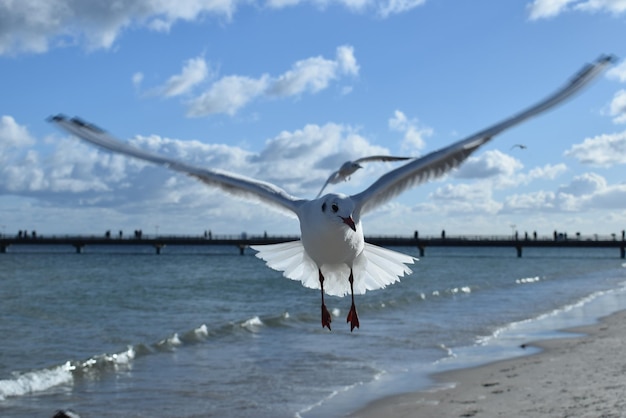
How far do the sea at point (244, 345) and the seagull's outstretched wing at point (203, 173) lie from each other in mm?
4399

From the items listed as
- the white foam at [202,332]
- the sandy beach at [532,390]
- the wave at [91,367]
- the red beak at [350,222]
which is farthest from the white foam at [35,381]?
the red beak at [350,222]

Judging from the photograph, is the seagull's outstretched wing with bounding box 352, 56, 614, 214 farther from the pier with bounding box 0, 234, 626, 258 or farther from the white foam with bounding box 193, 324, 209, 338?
the pier with bounding box 0, 234, 626, 258

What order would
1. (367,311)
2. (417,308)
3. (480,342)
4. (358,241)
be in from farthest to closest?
(417,308), (367,311), (480,342), (358,241)

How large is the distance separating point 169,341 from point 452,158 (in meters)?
12.3

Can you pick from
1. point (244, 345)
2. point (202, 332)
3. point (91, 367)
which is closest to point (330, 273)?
point (91, 367)

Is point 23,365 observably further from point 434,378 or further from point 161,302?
point 161,302

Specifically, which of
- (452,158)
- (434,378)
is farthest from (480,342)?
(452,158)

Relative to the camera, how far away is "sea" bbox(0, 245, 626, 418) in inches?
461

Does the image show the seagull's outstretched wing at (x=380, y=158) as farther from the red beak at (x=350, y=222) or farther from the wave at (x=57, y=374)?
the wave at (x=57, y=374)

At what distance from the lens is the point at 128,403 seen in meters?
11.5

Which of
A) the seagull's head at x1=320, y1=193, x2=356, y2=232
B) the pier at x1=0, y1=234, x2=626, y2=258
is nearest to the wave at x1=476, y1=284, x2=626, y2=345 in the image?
the seagull's head at x1=320, y1=193, x2=356, y2=232

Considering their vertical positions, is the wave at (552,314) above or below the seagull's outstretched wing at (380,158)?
below

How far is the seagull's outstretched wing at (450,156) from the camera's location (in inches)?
250

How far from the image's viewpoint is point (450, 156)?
6719 mm
